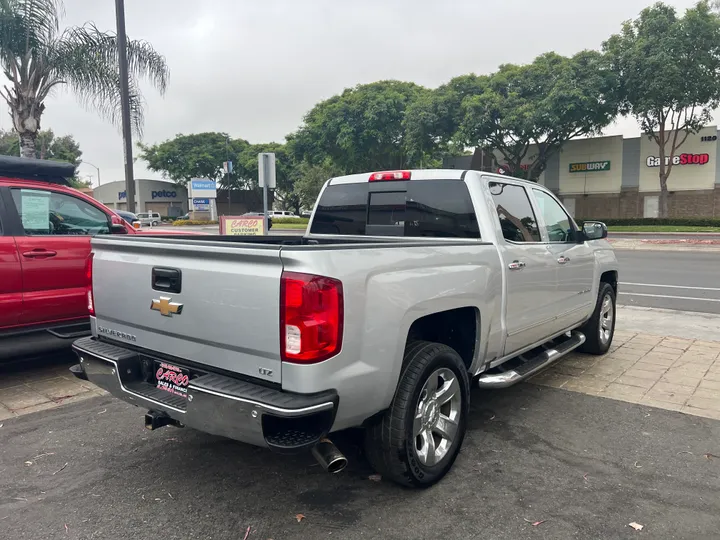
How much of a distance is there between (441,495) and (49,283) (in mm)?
4380

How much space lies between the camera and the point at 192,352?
305 centimetres

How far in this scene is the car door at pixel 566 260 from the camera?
502cm

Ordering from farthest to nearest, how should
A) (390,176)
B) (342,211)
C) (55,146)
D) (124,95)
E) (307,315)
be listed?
(55,146) → (124,95) → (342,211) → (390,176) → (307,315)

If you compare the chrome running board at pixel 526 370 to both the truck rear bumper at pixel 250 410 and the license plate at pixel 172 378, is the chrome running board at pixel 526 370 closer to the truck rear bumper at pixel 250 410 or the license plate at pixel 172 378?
the truck rear bumper at pixel 250 410

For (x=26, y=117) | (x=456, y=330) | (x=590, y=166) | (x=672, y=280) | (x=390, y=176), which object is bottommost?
(x=672, y=280)

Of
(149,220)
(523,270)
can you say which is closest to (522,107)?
(523,270)

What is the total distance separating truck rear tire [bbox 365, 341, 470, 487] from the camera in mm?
3111

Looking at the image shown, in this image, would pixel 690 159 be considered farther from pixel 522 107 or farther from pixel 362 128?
pixel 362 128

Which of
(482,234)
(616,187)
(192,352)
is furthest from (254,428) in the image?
(616,187)

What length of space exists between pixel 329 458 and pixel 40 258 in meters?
4.10

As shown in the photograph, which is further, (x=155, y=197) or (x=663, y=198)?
(x=155, y=197)

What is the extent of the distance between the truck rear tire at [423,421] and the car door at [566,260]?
6.01ft

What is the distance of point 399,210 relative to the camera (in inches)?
184

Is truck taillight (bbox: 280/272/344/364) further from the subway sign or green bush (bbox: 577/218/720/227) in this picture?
the subway sign
